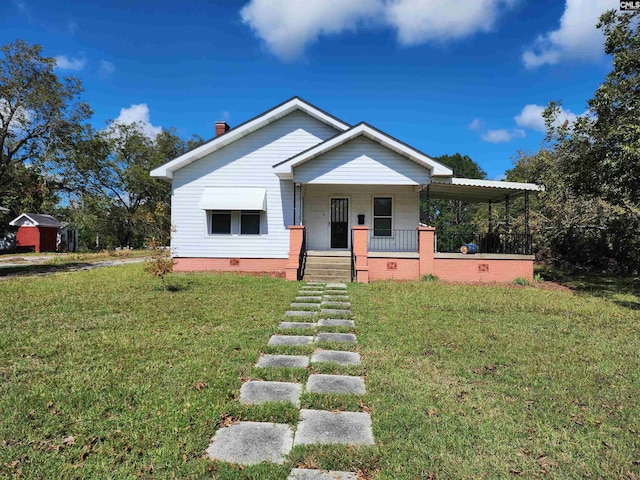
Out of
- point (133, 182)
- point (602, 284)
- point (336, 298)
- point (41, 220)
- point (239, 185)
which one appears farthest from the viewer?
point (133, 182)

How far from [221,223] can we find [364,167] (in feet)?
18.7

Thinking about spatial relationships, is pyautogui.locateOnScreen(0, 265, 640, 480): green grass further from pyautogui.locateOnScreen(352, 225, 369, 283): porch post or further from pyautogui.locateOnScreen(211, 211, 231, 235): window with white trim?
pyautogui.locateOnScreen(211, 211, 231, 235): window with white trim

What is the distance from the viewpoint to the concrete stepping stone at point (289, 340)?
537 cm

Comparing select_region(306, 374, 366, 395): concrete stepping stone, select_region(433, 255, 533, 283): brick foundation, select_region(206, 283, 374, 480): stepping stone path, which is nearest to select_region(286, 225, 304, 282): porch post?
select_region(433, 255, 533, 283): brick foundation

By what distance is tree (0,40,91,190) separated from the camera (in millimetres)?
14375

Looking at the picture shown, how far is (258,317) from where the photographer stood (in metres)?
6.79

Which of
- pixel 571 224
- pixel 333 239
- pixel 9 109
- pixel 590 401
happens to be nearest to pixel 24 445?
pixel 590 401

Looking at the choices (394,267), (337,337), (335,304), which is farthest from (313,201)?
(337,337)

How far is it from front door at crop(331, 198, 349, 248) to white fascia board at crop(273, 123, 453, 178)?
287 centimetres

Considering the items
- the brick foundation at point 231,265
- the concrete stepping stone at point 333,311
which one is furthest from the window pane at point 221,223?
the concrete stepping stone at point 333,311

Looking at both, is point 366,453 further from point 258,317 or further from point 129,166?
point 129,166

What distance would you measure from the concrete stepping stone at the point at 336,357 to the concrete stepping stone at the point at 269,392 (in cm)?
80

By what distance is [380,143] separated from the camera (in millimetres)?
12383

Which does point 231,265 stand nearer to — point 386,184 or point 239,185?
point 239,185
